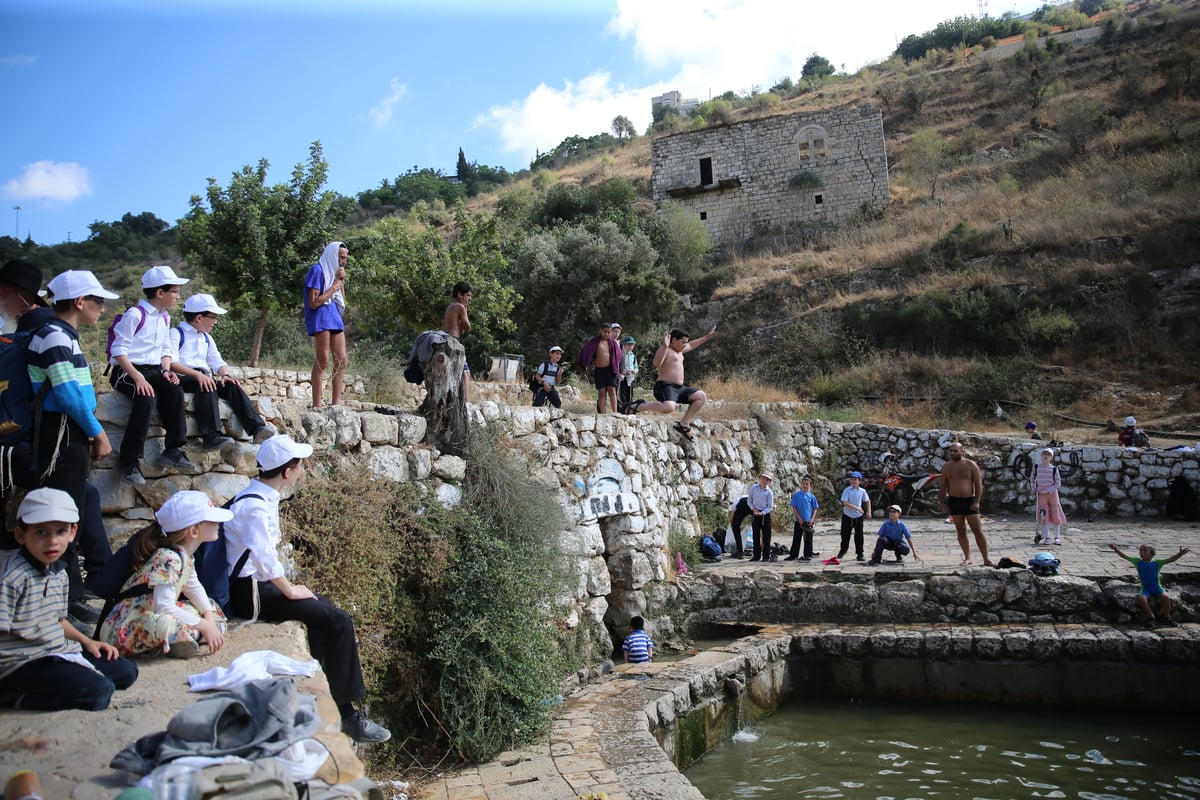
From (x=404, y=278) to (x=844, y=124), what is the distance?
23.0m

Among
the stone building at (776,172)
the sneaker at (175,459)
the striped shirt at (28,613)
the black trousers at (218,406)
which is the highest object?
the stone building at (776,172)

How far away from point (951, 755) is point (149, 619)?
Result: 7.06 metres

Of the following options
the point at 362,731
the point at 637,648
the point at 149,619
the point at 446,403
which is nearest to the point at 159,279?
the point at 149,619

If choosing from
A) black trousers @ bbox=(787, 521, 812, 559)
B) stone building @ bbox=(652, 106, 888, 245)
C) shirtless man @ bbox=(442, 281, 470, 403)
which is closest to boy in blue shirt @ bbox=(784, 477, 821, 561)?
black trousers @ bbox=(787, 521, 812, 559)

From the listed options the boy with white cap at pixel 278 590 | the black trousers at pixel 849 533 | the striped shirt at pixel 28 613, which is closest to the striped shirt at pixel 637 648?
the black trousers at pixel 849 533

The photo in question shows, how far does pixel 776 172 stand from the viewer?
1387 inches

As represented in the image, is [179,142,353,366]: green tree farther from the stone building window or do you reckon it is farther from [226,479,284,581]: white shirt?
the stone building window

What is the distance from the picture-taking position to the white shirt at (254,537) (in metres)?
4.51

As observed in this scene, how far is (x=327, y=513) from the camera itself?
6027 mm

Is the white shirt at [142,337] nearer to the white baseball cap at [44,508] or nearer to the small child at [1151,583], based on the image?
the white baseball cap at [44,508]

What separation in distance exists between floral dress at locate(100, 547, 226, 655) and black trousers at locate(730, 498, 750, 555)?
981 centimetres

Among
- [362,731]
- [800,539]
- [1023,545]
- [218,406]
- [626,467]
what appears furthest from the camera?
[800,539]

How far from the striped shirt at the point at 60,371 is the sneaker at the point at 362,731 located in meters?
2.13

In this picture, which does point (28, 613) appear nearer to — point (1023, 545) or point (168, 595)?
point (168, 595)
